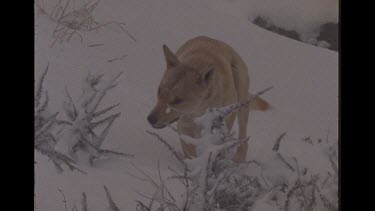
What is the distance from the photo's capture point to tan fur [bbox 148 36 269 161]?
1836 mm

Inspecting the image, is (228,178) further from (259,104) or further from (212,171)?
(259,104)

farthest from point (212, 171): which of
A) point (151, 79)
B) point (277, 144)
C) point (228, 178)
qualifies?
point (151, 79)

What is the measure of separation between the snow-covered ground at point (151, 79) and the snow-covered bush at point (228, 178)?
26 mm

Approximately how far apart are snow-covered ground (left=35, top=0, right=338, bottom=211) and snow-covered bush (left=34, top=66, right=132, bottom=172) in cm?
2

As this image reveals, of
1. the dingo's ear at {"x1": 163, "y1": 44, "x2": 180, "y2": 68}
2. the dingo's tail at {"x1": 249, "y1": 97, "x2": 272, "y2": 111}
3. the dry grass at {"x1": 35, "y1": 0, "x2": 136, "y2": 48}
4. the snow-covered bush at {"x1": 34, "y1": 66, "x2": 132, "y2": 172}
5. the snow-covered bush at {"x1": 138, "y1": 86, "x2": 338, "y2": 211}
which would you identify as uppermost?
the dry grass at {"x1": 35, "y1": 0, "x2": 136, "y2": 48}

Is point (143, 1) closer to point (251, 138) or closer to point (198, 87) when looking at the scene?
point (198, 87)

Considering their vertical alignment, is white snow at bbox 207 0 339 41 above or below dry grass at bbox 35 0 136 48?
below

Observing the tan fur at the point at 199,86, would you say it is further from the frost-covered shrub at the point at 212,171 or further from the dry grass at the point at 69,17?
the dry grass at the point at 69,17

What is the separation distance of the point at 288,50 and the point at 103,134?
545 millimetres

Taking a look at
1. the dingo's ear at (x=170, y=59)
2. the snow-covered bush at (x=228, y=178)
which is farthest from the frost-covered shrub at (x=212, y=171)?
the dingo's ear at (x=170, y=59)

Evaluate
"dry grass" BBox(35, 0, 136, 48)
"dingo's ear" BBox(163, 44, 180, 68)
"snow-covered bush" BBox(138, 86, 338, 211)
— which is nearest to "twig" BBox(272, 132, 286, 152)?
"snow-covered bush" BBox(138, 86, 338, 211)

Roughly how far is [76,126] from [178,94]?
0.29 metres

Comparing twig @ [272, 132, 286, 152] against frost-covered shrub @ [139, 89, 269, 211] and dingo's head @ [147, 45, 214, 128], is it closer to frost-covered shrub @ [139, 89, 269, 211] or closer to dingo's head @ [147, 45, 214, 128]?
frost-covered shrub @ [139, 89, 269, 211]

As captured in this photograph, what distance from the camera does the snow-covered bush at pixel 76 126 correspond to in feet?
6.09
